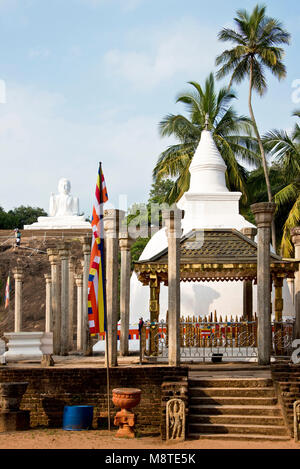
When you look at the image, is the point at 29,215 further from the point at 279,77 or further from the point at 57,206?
the point at 279,77

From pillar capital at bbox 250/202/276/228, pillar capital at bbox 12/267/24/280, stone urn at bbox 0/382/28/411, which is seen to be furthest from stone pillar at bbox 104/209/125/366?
pillar capital at bbox 12/267/24/280

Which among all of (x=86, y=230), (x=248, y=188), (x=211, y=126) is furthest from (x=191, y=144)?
(x=86, y=230)

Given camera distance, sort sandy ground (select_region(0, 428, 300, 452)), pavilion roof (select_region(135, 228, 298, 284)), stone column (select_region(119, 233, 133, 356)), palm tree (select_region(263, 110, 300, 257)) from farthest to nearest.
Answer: palm tree (select_region(263, 110, 300, 257)), stone column (select_region(119, 233, 133, 356)), pavilion roof (select_region(135, 228, 298, 284)), sandy ground (select_region(0, 428, 300, 452))

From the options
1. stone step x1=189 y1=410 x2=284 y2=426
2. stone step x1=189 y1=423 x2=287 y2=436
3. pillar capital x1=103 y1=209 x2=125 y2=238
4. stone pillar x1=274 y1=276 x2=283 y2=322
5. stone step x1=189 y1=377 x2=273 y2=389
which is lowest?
stone step x1=189 y1=423 x2=287 y2=436

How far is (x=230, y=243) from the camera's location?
17.3m

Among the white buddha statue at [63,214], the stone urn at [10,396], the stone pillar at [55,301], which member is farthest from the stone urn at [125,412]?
the white buddha statue at [63,214]

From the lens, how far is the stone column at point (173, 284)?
13234 mm

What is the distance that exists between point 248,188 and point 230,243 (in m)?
19.8

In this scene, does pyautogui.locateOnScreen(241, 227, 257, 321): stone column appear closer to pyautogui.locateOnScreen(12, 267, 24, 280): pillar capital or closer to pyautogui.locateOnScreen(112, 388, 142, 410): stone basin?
pyautogui.locateOnScreen(112, 388, 142, 410): stone basin

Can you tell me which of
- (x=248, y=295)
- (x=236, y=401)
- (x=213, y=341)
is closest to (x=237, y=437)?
(x=236, y=401)

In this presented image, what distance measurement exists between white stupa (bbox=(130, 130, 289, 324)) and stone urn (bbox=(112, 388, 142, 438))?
36.9ft

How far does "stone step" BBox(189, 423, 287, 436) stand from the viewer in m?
10.7

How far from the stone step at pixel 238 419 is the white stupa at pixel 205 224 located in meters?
11.1

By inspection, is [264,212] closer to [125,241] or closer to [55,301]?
[125,241]
